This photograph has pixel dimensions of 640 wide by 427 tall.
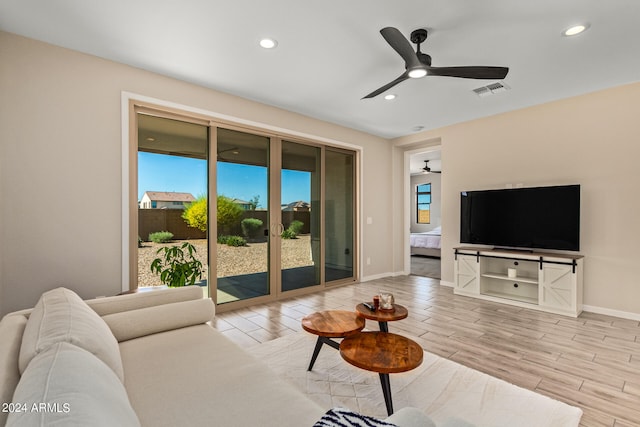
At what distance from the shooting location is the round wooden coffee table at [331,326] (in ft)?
6.90

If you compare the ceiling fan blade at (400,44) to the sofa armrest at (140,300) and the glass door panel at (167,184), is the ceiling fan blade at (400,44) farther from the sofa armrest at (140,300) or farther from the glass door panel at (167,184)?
the glass door panel at (167,184)

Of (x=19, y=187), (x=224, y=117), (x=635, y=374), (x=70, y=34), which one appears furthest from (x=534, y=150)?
(x=19, y=187)

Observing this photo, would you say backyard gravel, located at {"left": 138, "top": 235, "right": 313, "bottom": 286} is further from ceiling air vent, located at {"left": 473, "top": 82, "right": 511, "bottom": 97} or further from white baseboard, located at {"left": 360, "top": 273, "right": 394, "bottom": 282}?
ceiling air vent, located at {"left": 473, "top": 82, "right": 511, "bottom": 97}

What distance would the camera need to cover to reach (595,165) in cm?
381

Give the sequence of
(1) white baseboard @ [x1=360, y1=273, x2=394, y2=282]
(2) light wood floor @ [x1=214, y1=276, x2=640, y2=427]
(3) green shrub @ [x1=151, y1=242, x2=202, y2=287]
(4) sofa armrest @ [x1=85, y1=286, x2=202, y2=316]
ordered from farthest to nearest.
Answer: (1) white baseboard @ [x1=360, y1=273, x2=394, y2=282]
(3) green shrub @ [x1=151, y1=242, x2=202, y2=287]
(2) light wood floor @ [x1=214, y1=276, x2=640, y2=427]
(4) sofa armrest @ [x1=85, y1=286, x2=202, y2=316]

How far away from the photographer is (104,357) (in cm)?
116

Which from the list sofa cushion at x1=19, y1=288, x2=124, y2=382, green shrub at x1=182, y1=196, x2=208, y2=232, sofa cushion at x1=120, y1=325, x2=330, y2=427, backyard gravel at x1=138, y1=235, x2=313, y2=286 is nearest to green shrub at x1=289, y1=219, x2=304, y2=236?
backyard gravel at x1=138, y1=235, x2=313, y2=286

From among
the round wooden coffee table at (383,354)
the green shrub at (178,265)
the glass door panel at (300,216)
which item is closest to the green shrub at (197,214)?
the green shrub at (178,265)

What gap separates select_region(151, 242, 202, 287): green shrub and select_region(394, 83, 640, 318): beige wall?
177 inches

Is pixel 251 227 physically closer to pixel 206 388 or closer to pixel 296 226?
pixel 296 226

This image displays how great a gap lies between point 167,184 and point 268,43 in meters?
1.99

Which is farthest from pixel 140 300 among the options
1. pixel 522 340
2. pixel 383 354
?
pixel 522 340

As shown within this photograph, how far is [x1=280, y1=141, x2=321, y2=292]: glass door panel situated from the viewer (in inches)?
179

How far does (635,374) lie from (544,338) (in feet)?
2.30
